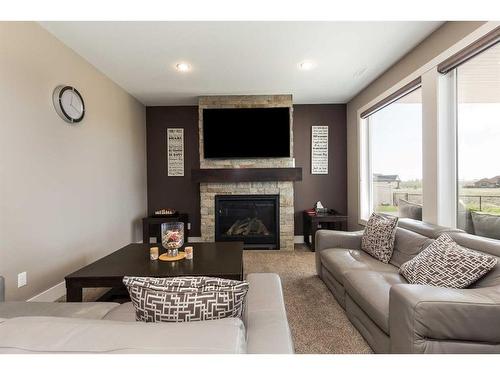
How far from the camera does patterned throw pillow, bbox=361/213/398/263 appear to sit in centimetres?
228

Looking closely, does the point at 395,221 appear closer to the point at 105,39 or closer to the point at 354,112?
the point at 354,112

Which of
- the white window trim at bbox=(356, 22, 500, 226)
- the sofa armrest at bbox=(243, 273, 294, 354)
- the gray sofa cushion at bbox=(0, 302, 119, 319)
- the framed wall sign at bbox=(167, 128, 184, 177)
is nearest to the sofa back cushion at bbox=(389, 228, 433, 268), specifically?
the white window trim at bbox=(356, 22, 500, 226)

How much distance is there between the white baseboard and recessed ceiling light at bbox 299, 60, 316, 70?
3.52m

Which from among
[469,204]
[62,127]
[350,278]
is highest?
[62,127]

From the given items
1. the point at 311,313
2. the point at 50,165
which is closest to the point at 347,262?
the point at 311,313

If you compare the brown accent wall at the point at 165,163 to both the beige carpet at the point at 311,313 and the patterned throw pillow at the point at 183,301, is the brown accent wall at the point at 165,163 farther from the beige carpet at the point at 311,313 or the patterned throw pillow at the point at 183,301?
the patterned throw pillow at the point at 183,301

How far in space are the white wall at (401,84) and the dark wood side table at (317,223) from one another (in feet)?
1.13

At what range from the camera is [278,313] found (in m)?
1.01

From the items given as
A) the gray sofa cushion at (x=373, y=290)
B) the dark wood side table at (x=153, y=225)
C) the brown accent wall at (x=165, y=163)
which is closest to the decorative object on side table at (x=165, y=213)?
the dark wood side table at (x=153, y=225)

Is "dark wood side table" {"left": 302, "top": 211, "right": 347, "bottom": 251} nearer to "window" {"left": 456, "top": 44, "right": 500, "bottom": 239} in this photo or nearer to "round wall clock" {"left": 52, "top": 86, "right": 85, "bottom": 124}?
"window" {"left": 456, "top": 44, "right": 500, "bottom": 239}

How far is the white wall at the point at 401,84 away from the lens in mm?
2121

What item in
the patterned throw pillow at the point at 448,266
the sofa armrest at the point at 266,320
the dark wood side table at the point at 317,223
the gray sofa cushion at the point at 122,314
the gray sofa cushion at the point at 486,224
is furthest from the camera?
the dark wood side table at the point at 317,223

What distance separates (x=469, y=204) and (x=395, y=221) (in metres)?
0.60
